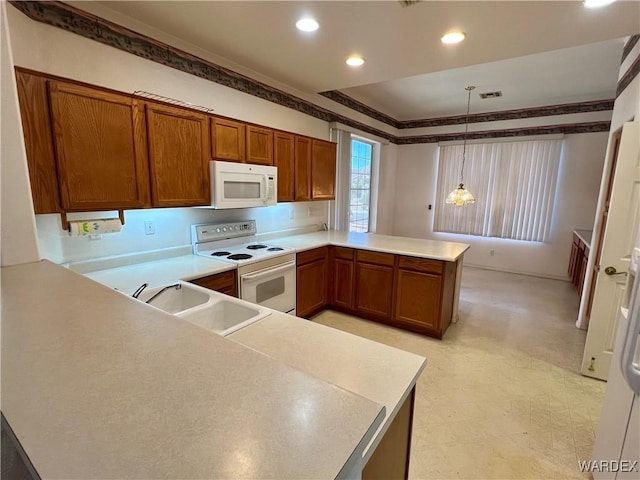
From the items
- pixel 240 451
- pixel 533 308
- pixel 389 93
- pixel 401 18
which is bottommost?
pixel 533 308

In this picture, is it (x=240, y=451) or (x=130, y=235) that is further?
(x=130, y=235)

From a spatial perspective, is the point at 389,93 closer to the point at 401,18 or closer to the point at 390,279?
the point at 401,18

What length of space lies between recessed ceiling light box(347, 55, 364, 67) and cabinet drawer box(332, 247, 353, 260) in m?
1.81

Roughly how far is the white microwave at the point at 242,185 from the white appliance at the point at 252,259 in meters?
0.42

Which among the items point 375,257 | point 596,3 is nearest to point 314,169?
point 375,257

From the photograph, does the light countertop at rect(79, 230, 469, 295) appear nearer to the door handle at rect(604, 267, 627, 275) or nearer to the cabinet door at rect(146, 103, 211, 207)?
the cabinet door at rect(146, 103, 211, 207)

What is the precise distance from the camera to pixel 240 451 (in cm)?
46

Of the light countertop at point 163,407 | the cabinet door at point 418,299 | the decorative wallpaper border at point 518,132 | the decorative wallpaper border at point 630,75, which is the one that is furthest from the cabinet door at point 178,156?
the decorative wallpaper border at point 518,132

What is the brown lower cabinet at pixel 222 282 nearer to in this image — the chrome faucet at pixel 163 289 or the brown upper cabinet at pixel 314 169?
the chrome faucet at pixel 163 289

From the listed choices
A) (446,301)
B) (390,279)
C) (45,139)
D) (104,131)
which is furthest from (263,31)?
(446,301)

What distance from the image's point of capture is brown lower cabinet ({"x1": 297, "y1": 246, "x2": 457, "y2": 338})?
9.67ft

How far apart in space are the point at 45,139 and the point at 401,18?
2.23 meters

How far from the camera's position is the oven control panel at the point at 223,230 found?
2.74 meters

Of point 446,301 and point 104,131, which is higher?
point 104,131
